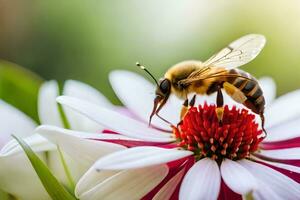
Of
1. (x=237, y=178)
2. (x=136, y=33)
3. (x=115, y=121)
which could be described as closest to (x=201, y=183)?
(x=237, y=178)

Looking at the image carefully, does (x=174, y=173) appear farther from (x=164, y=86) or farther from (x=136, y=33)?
(x=136, y=33)

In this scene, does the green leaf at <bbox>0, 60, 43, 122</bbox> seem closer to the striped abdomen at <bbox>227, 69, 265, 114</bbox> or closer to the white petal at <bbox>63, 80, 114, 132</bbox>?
the white petal at <bbox>63, 80, 114, 132</bbox>

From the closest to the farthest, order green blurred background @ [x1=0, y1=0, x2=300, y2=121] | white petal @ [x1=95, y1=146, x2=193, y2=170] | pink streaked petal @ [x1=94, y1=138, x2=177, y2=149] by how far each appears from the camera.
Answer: white petal @ [x1=95, y1=146, x2=193, y2=170], pink streaked petal @ [x1=94, y1=138, x2=177, y2=149], green blurred background @ [x1=0, y1=0, x2=300, y2=121]

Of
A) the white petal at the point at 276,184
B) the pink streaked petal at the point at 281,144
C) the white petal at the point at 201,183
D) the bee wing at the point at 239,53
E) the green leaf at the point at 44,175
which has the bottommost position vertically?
the pink streaked petal at the point at 281,144

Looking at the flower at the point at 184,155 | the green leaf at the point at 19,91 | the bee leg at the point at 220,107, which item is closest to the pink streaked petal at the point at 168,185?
the flower at the point at 184,155

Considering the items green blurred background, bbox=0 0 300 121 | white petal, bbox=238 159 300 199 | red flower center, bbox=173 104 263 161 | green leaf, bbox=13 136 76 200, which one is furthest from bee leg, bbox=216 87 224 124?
green blurred background, bbox=0 0 300 121

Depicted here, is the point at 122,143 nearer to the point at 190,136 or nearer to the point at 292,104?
the point at 190,136

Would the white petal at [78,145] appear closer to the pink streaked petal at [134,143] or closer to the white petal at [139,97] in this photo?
the pink streaked petal at [134,143]
